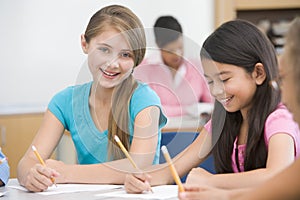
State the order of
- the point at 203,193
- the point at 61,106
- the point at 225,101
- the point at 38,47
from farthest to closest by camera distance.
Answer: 1. the point at 38,47
2. the point at 61,106
3. the point at 225,101
4. the point at 203,193

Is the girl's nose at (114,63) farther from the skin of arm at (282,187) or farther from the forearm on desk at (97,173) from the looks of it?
the skin of arm at (282,187)

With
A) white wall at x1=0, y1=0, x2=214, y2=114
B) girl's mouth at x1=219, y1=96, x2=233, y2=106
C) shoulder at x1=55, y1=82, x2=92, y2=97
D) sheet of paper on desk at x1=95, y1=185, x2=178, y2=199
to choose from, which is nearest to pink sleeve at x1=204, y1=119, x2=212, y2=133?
girl's mouth at x1=219, y1=96, x2=233, y2=106

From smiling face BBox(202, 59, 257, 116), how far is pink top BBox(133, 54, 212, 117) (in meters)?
0.05

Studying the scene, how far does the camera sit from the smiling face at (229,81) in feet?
4.95

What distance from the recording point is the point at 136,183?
1425mm

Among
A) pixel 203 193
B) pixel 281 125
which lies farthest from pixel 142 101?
pixel 203 193

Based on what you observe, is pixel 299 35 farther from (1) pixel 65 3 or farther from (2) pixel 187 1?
(2) pixel 187 1

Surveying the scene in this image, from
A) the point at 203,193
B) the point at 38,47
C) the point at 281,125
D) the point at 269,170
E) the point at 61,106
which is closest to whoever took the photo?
the point at 203,193

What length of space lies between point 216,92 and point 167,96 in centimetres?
52

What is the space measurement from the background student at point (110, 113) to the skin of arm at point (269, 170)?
0.80 ft

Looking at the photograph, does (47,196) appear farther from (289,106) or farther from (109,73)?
(289,106)

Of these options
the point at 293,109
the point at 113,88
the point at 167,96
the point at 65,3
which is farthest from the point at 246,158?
the point at 65,3

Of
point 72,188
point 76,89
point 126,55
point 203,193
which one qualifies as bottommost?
point 72,188

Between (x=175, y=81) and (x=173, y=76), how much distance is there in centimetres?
7
